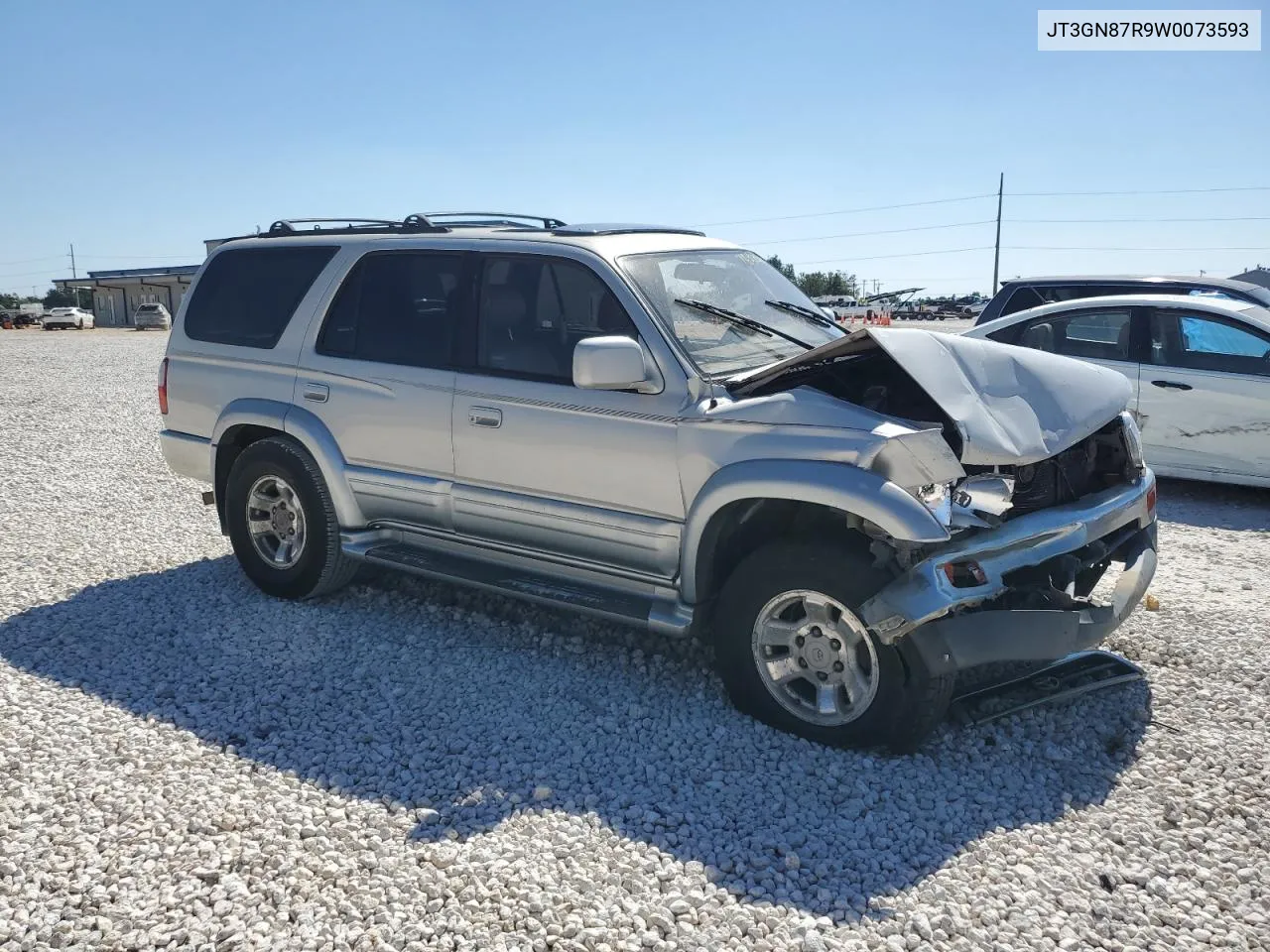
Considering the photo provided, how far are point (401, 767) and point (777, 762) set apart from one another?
1.44m

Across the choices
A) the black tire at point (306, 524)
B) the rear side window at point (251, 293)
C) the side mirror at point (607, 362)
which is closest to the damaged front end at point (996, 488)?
the side mirror at point (607, 362)

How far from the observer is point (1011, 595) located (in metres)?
4.15

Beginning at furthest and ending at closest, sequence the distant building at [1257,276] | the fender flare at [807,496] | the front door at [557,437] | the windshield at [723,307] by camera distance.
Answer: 1. the distant building at [1257,276]
2. the windshield at [723,307]
3. the front door at [557,437]
4. the fender flare at [807,496]

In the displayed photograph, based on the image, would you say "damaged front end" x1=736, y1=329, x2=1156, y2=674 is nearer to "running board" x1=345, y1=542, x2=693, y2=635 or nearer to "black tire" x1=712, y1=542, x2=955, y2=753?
"black tire" x1=712, y1=542, x2=955, y2=753

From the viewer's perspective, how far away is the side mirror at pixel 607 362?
4.09 meters

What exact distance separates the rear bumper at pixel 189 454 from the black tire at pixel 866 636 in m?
3.47

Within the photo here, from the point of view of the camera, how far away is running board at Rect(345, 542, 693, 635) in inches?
169

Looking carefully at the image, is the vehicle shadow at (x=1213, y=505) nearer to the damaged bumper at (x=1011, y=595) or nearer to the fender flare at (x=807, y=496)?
the damaged bumper at (x=1011, y=595)

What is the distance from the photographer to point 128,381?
59.9 ft

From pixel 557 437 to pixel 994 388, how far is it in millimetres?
1887

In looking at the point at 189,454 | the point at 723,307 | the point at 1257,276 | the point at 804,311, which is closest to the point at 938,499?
the point at 723,307

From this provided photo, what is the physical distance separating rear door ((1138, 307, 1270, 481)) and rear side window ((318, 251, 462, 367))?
6.04 m

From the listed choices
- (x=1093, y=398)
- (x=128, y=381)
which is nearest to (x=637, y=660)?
(x=1093, y=398)

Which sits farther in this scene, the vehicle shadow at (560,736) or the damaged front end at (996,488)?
the damaged front end at (996,488)
